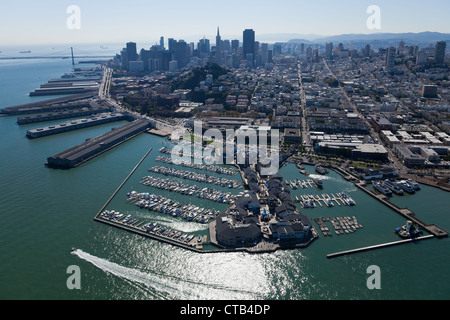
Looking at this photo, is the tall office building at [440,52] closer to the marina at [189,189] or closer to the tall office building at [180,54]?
the tall office building at [180,54]

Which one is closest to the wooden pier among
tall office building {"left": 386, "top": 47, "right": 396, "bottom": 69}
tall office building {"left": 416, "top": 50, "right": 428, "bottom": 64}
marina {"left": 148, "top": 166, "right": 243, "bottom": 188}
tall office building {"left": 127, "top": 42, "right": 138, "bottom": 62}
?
marina {"left": 148, "top": 166, "right": 243, "bottom": 188}

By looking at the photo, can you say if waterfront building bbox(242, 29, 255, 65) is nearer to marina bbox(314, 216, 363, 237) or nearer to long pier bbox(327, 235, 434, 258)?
marina bbox(314, 216, 363, 237)

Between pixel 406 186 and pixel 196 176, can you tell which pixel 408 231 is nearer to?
pixel 406 186

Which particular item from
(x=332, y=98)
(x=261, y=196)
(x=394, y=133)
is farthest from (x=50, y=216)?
(x=332, y=98)

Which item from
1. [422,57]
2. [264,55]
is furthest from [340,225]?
[264,55]

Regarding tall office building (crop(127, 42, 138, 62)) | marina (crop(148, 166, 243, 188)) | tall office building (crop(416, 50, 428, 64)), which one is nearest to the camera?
marina (crop(148, 166, 243, 188))
